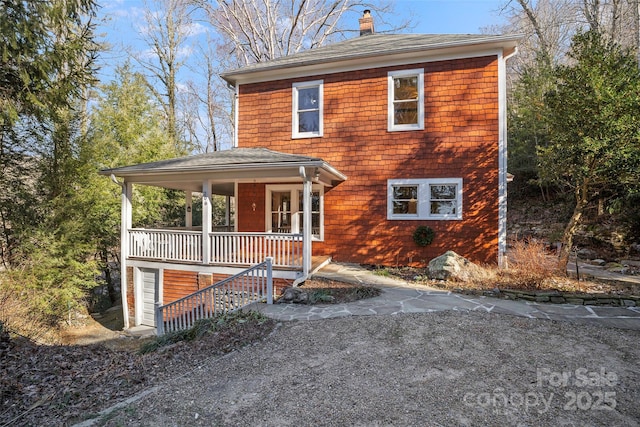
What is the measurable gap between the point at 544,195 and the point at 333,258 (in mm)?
11931

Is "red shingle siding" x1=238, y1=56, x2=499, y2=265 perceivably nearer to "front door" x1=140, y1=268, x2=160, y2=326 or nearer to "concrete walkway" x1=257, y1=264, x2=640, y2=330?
"concrete walkway" x1=257, y1=264, x2=640, y2=330

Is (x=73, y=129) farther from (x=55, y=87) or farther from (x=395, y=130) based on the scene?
(x=395, y=130)

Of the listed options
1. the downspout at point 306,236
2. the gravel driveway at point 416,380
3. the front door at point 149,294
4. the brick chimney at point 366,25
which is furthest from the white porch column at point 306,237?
the brick chimney at point 366,25

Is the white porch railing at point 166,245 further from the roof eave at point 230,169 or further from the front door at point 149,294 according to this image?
the roof eave at point 230,169

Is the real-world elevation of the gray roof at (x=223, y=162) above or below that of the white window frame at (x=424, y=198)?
above

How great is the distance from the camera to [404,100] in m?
9.34

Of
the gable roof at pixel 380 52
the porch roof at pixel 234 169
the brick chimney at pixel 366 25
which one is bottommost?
the porch roof at pixel 234 169

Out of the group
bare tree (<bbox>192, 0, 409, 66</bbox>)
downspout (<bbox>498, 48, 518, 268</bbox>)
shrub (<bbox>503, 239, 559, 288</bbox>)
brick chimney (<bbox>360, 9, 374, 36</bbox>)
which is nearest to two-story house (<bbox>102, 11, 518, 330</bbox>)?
downspout (<bbox>498, 48, 518, 268</bbox>)

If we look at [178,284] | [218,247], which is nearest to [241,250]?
[218,247]

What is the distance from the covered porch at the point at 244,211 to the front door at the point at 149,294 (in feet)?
1.67

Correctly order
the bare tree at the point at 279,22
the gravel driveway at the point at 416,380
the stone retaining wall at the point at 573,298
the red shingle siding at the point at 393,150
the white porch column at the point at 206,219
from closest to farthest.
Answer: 1. the gravel driveway at the point at 416,380
2. the stone retaining wall at the point at 573,298
3. the white porch column at the point at 206,219
4. the red shingle siding at the point at 393,150
5. the bare tree at the point at 279,22

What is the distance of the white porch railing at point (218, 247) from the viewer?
25.8ft

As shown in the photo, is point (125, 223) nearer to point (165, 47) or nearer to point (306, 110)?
point (306, 110)

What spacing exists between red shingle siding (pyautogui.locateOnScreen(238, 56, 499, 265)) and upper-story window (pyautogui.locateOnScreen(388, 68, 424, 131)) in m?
0.20
